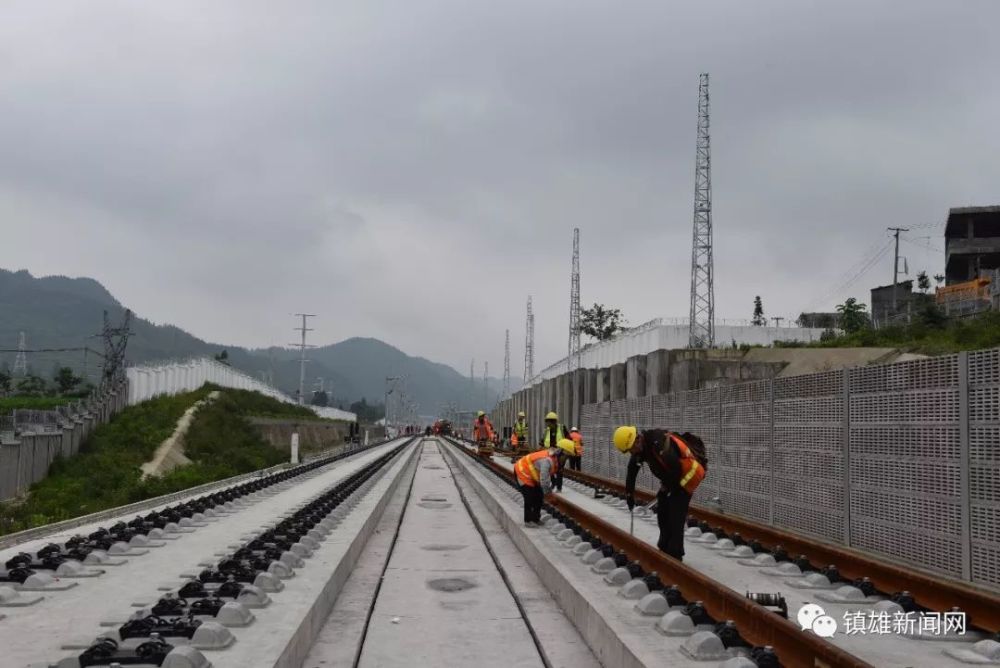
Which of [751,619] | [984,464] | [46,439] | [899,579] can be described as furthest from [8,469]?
[984,464]

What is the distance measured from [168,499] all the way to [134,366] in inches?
1299

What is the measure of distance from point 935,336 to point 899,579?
1228 inches

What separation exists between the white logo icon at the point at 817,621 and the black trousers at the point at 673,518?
232cm

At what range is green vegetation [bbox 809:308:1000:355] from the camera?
30675 millimetres

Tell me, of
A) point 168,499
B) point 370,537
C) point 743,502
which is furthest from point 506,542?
point 168,499

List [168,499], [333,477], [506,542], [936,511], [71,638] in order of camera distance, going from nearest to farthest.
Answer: [71,638] → [936,511] → [506,542] → [168,499] → [333,477]

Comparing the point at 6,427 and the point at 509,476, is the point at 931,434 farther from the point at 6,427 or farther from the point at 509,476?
the point at 6,427

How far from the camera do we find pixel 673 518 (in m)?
10.0

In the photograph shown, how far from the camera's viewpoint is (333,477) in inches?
1109

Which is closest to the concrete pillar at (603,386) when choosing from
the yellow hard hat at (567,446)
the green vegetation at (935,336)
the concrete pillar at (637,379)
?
the concrete pillar at (637,379)

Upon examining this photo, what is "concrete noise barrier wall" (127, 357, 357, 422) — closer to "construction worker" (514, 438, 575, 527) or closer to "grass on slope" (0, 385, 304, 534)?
"grass on slope" (0, 385, 304, 534)

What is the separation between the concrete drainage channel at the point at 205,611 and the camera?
5770 millimetres

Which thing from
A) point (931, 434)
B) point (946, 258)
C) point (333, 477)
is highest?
point (946, 258)

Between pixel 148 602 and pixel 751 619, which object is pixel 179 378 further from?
pixel 751 619
